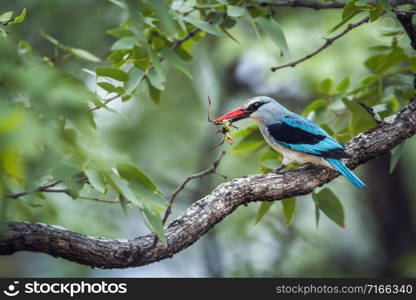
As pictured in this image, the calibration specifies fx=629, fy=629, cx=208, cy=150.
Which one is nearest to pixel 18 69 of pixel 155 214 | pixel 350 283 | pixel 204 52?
pixel 155 214

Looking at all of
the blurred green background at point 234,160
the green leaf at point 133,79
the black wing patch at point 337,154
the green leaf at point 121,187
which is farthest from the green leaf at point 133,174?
the blurred green background at point 234,160

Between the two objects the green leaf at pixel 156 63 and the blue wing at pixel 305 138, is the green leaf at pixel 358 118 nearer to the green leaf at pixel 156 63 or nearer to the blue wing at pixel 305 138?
the blue wing at pixel 305 138

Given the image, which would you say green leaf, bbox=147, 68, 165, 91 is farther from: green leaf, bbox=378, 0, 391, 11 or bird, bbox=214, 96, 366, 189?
green leaf, bbox=378, 0, 391, 11

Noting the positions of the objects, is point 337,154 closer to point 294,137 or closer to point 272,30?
point 294,137

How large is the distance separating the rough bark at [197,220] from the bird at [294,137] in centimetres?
10

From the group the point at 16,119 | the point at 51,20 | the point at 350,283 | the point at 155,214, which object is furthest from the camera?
the point at 51,20

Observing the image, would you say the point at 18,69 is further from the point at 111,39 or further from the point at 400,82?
the point at 111,39

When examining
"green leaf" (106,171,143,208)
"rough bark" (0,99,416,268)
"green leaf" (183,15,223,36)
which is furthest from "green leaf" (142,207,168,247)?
"green leaf" (183,15,223,36)

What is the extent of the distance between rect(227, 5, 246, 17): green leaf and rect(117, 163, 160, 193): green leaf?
1.62 metres

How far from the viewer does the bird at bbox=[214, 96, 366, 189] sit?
4176 millimetres

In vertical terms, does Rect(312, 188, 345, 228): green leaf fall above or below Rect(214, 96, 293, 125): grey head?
below

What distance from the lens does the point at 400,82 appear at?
187 inches

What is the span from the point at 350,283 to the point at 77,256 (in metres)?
2.38

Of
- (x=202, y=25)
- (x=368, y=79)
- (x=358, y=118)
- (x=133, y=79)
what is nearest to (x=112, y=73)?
(x=133, y=79)
